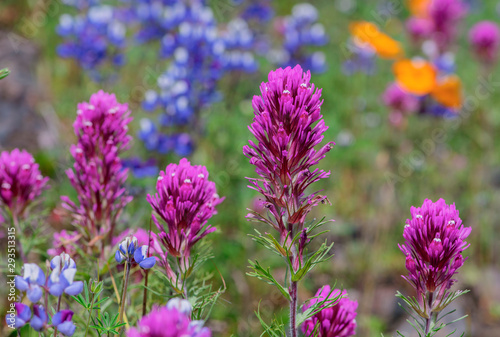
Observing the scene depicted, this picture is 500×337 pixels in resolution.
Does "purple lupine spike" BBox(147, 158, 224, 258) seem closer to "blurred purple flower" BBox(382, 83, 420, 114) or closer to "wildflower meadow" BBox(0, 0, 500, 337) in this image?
"wildflower meadow" BBox(0, 0, 500, 337)

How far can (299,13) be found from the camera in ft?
19.0

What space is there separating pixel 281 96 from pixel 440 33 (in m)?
5.24

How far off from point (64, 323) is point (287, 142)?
2.40 ft

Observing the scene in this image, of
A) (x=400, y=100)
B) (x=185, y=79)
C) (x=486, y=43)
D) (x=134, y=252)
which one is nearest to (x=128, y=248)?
(x=134, y=252)

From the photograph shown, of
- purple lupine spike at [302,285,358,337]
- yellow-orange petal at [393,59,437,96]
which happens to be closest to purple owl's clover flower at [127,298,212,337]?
purple lupine spike at [302,285,358,337]

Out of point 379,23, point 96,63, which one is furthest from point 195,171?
point 379,23

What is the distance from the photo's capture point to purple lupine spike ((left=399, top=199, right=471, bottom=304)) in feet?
4.69

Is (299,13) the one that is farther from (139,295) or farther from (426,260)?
(426,260)

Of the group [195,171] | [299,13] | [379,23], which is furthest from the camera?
[379,23]

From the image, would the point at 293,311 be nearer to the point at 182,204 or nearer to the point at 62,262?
the point at 182,204

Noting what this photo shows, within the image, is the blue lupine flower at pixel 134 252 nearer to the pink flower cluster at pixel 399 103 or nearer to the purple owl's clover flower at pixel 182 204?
the purple owl's clover flower at pixel 182 204

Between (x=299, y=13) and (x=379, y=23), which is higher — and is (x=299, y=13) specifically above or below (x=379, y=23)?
below

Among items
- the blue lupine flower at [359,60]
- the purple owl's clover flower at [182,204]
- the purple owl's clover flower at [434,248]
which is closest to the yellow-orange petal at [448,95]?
the blue lupine flower at [359,60]

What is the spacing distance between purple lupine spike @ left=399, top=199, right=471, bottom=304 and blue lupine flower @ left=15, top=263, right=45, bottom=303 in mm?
975
